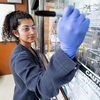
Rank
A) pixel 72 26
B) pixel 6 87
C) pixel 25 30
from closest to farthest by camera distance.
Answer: pixel 72 26, pixel 25 30, pixel 6 87

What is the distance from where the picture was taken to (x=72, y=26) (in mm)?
300

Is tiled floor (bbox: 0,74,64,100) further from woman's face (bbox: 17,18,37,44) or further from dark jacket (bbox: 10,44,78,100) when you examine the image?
dark jacket (bbox: 10,44,78,100)

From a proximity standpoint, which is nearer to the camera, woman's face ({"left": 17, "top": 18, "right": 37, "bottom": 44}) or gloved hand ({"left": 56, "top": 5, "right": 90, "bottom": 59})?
gloved hand ({"left": 56, "top": 5, "right": 90, "bottom": 59})

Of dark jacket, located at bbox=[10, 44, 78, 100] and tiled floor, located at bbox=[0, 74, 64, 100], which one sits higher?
dark jacket, located at bbox=[10, 44, 78, 100]

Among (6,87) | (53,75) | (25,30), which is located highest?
(25,30)

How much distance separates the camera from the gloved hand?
0.98 feet

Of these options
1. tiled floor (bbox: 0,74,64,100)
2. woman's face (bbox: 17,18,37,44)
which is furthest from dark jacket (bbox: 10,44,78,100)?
tiled floor (bbox: 0,74,64,100)

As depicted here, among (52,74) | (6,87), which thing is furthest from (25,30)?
(6,87)

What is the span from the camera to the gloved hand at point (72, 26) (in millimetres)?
298

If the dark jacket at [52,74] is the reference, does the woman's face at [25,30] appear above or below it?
above

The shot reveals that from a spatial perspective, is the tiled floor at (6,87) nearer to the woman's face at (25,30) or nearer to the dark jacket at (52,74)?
the woman's face at (25,30)

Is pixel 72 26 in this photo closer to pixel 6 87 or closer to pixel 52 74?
pixel 52 74

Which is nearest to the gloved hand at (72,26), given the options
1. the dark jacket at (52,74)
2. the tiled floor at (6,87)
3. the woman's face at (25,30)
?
the dark jacket at (52,74)

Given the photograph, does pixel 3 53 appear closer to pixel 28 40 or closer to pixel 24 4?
pixel 24 4
